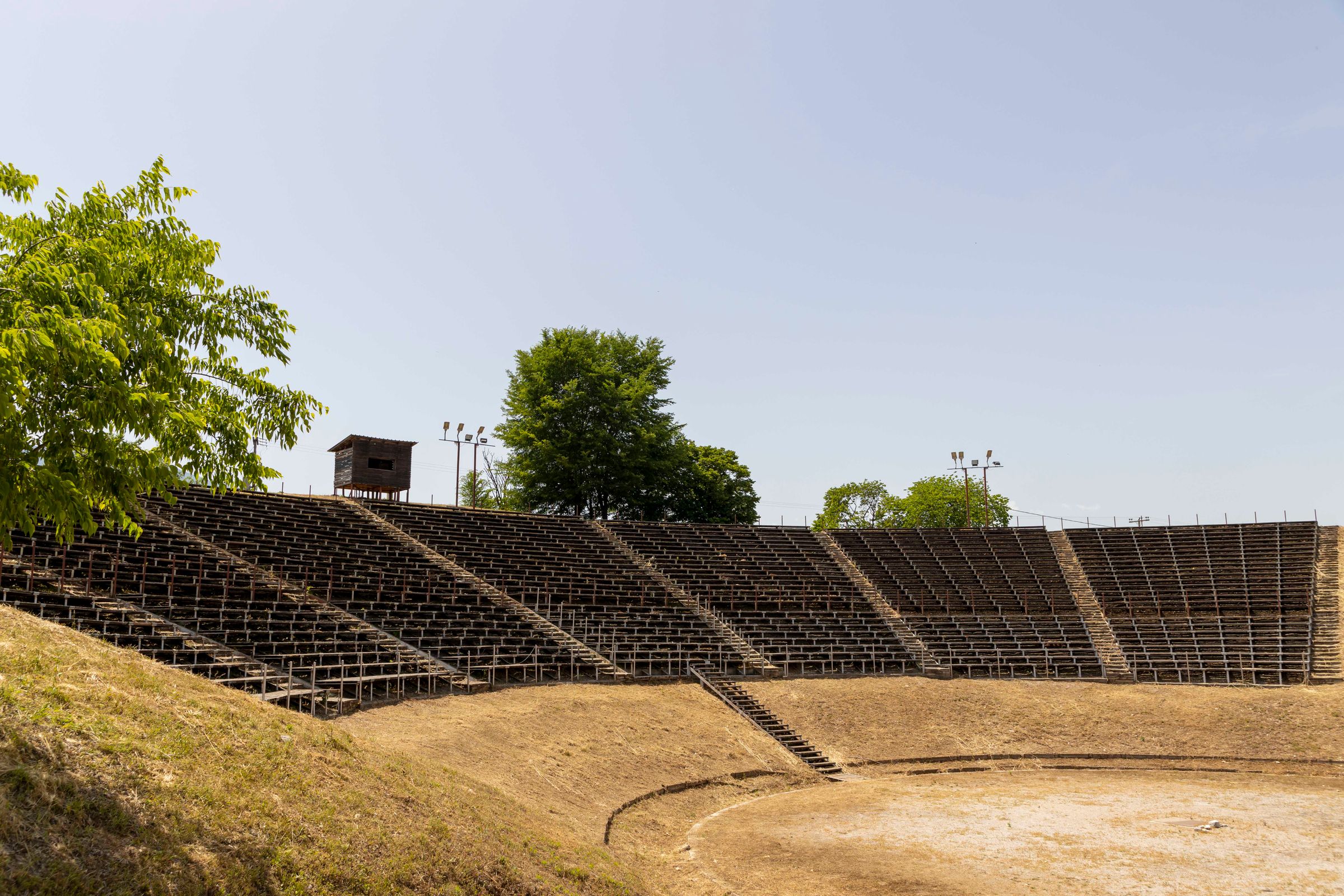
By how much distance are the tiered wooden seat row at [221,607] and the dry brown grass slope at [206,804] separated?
11210 mm

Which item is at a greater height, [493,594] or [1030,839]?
[493,594]

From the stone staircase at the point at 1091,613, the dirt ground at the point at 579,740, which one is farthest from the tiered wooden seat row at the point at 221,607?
the stone staircase at the point at 1091,613

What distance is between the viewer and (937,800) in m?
25.8

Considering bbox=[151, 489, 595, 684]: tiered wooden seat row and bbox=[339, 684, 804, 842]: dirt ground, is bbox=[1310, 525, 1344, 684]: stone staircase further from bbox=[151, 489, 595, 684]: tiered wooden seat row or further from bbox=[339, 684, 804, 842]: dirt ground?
bbox=[151, 489, 595, 684]: tiered wooden seat row

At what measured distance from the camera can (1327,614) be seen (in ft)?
147

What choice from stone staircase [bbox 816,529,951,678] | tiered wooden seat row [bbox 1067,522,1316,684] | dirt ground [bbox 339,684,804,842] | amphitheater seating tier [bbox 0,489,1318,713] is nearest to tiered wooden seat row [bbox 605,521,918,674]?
amphitheater seating tier [bbox 0,489,1318,713]

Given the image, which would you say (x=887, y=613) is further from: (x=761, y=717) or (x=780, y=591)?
(x=761, y=717)

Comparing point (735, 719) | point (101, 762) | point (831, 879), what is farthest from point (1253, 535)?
point (101, 762)

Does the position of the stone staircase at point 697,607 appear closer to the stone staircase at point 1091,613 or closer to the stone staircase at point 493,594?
the stone staircase at point 493,594

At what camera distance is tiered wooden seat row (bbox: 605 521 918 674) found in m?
40.8

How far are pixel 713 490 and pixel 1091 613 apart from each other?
30854 mm

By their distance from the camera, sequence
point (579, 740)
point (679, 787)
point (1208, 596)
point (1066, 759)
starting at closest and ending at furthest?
point (679, 787)
point (579, 740)
point (1066, 759)
point (1208, 596)

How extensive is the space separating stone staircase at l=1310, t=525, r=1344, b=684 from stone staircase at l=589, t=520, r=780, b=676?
22560 millimetres

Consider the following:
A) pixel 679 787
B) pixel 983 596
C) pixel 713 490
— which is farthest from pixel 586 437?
pixel 679 787
